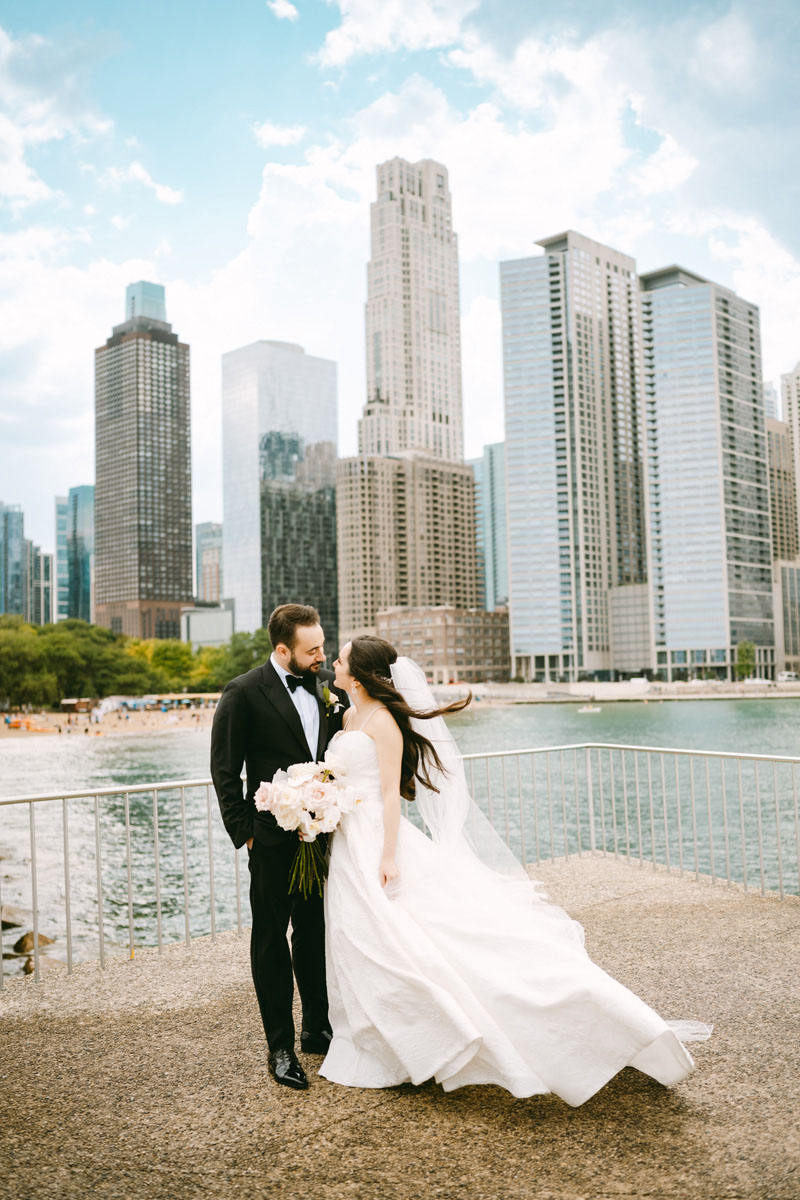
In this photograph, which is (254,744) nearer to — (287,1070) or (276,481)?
(287,1070)

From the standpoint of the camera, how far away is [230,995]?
4523mm

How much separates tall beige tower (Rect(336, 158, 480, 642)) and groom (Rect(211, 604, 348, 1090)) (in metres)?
135

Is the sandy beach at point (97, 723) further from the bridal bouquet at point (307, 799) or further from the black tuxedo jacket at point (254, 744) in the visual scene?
the bridal bouquet at point (307, 799)

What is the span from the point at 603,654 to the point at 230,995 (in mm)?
118480

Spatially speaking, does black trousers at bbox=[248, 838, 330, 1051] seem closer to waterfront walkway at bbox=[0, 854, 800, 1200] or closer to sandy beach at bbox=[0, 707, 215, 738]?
waterfront walkway at bbox=[0, 854, 800, 1200]

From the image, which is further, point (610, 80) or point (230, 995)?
point (610, 80)

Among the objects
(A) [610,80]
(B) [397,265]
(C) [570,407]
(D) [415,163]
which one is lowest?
(A) [610,80]

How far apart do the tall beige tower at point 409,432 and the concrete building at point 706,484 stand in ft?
131

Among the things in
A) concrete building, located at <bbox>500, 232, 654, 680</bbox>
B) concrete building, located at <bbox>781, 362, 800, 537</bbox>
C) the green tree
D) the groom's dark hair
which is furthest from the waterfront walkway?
concrete building, located at <bbox>781, 362, 800, 537</bbox>

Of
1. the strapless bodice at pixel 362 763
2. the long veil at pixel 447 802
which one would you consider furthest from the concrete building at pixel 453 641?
the strapless bodice at pixel 362 763

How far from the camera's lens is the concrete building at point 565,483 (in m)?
118

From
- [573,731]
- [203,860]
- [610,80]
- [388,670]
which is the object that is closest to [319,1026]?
[388,670]

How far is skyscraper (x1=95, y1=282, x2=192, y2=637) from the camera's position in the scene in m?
150

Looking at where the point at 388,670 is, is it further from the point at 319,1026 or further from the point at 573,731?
the point at 573,731
